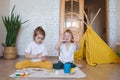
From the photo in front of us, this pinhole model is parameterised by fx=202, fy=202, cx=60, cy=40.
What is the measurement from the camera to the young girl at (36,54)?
2.50 m

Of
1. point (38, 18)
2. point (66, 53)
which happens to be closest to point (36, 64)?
point (66, 53)

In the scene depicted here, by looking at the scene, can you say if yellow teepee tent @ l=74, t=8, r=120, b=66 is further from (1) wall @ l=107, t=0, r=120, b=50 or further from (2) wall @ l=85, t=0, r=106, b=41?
(2) wall @ l=85, t=0, r=106, b=41

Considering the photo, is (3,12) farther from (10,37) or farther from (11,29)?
(10,37)

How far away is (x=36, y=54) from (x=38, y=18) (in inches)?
72.4

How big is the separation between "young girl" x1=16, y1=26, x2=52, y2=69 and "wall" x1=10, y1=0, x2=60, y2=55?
65.5 inches

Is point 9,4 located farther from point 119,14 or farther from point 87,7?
point 87,7

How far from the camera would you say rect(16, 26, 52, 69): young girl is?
2500mm

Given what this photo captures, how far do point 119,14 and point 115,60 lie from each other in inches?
47.1

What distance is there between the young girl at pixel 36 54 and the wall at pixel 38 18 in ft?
5.46

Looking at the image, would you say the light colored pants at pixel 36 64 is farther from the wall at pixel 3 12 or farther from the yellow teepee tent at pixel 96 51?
the wall at pixel 3 12

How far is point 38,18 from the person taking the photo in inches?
168

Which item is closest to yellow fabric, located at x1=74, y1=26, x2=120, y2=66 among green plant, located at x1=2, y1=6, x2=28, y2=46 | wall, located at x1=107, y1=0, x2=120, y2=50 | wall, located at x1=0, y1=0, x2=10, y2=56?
wall, located at x1=107, y1=0, x2=120, y2=50

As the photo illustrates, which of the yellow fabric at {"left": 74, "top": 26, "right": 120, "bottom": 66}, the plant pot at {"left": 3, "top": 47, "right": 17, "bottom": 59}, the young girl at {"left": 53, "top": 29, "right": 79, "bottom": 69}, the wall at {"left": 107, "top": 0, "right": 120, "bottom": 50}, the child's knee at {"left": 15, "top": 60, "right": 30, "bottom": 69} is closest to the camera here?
the child's knee at {"left": 15, "top": 60, "right": 30, "bottom": 69}

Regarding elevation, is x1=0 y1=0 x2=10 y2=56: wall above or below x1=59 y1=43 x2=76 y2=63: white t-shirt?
above
